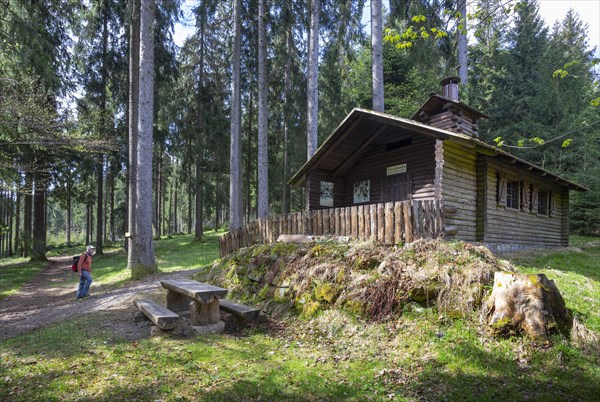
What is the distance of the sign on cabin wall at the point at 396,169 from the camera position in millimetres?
13797

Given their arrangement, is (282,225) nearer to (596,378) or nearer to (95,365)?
(95,365)

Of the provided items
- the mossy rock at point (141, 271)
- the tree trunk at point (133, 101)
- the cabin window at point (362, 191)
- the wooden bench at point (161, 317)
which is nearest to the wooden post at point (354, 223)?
the wooden bench at point (161, 317)

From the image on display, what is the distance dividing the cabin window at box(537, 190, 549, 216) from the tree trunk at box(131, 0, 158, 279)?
18223mm

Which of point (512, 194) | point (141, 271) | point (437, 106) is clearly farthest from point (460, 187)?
point (141, 271)

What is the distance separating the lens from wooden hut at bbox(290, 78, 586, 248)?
12.0 metres

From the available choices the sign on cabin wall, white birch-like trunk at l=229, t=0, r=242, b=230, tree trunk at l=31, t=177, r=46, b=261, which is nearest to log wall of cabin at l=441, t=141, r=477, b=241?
the sign on cabin wall

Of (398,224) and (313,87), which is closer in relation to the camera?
(398,224)

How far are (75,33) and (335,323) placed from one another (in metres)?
21.9

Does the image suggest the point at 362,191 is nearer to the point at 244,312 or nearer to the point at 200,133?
the point at 244,312

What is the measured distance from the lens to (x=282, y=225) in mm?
11117

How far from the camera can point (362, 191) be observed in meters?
15.3

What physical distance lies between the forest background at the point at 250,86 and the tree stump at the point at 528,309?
1290cm

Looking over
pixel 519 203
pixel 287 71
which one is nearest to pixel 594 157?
pixel 519 203

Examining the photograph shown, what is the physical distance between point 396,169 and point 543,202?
8896mm
